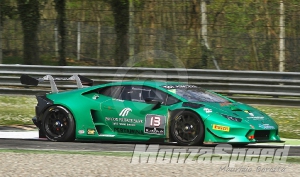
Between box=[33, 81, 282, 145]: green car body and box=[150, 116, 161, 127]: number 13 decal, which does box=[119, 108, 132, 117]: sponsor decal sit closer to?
box=[33, 81, 282, 145]: green car body

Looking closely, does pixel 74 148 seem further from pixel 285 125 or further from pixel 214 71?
pixel 214 71

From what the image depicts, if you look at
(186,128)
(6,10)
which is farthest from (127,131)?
(6,10)

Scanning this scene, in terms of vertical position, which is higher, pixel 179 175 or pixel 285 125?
pixel 179 175

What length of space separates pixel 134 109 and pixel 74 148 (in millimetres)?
1175

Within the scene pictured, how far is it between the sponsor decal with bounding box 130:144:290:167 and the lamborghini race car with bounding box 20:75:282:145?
27cm

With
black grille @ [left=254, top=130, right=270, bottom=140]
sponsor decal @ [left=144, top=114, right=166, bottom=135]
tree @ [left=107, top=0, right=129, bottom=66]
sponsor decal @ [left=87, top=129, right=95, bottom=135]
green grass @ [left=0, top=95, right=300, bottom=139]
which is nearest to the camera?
black grille @ [left=254, top=130, right=270, bottom=140]

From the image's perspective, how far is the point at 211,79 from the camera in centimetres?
1639

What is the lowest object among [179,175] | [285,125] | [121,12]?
[285,125]

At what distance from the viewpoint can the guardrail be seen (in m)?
15.9

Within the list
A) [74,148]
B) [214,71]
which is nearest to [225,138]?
[74,148]

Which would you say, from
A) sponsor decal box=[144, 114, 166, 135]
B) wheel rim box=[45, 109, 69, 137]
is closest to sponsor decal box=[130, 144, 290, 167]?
sponsor decal box=[144, 114, 166, 135]

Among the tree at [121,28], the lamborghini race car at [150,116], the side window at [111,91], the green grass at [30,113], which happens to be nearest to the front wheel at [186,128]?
the lamborghini race car at [150,116]

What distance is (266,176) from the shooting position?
7500mm

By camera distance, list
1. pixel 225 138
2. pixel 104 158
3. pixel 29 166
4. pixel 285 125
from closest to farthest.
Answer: pixel 29 166
pixel 104 158
pixel 225 138
pixel 285 125
